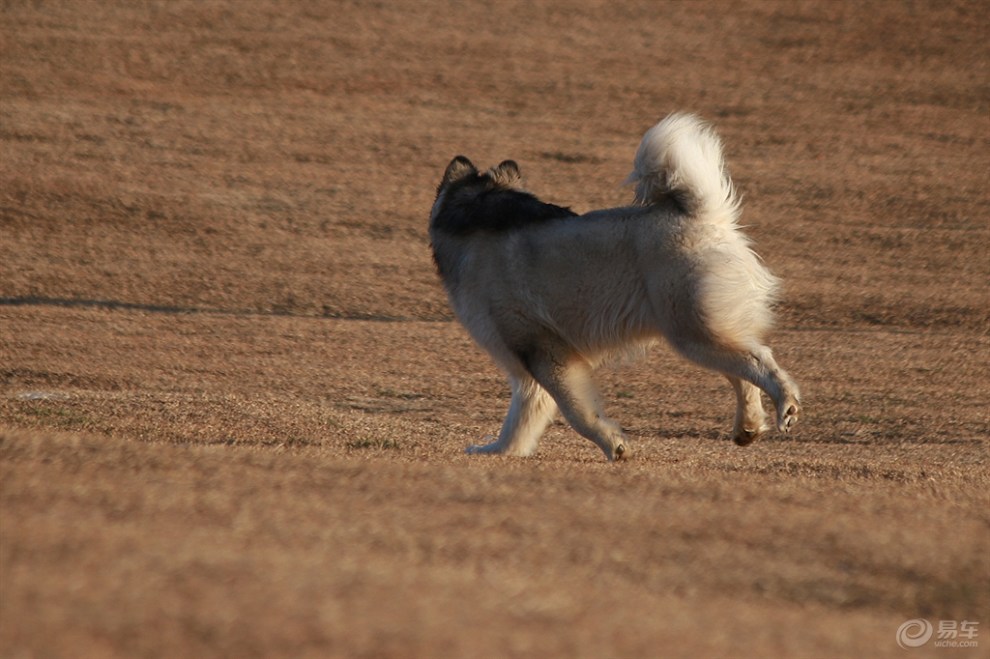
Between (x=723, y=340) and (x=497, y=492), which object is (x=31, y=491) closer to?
(x=497, y=492)

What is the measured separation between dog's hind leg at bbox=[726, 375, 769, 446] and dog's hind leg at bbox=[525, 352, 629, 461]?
0.75 m

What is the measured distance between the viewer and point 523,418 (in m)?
8.08

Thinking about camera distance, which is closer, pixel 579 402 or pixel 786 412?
pixel 786 412

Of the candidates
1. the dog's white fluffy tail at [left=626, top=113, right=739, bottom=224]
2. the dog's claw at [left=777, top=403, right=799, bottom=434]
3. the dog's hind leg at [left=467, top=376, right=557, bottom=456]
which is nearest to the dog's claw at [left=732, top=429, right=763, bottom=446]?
the dog's claw at [left=777, top=403, right=799, bottom=434]

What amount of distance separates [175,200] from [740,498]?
14.9 metres

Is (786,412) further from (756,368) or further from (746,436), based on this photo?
(746,436)

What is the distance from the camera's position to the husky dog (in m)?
7.24
